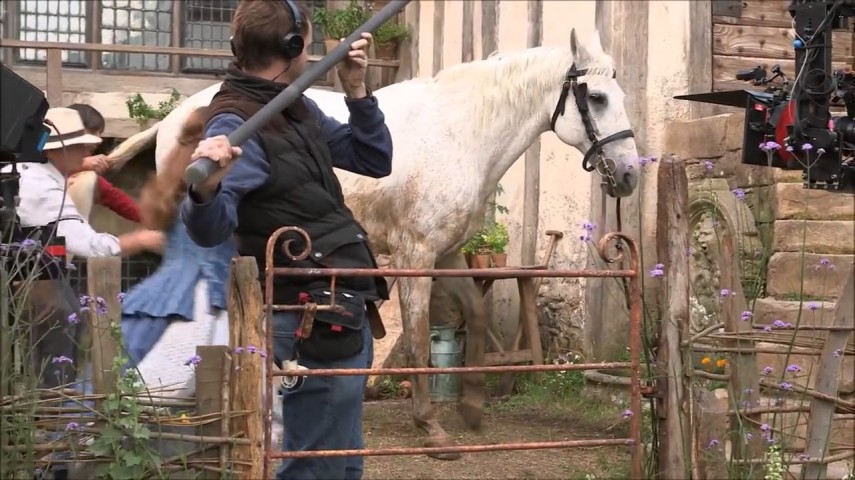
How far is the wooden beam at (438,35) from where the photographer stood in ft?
30.2

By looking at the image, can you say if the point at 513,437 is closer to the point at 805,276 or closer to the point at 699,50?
the point at 805,276

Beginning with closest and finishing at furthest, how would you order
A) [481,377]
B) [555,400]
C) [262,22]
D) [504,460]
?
[262,22], [504,460], [481,377], [555,400]

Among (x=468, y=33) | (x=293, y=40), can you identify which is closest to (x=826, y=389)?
(x=293, y=40)

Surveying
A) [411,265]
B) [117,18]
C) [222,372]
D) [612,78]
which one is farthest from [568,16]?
[222,372]

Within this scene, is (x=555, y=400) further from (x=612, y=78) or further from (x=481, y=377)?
(x=612, y=78)

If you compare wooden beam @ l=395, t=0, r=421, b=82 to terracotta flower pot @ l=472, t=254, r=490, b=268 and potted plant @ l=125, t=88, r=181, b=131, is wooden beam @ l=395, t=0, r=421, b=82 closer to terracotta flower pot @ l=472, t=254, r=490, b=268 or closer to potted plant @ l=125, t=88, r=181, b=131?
potted plant @ l=125, t=88, r=181, b=131

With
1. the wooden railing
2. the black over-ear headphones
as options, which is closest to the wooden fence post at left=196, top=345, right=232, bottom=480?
the black over-ear headphones

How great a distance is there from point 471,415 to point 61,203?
2.56 metres

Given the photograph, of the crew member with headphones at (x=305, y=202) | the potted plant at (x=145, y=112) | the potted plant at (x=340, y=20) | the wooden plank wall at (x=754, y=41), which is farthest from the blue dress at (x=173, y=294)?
the potted plant at (x=340, y=20)

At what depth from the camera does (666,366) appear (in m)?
4.01

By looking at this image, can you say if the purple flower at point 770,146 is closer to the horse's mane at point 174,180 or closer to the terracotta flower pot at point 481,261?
the horse's mane at point 174,180

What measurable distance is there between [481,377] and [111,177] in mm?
3687

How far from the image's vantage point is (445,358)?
769cm

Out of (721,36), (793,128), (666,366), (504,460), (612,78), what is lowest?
(504,460)
